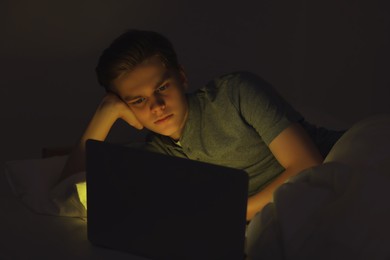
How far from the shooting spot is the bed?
125 cm

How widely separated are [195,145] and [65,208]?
15.6 inches

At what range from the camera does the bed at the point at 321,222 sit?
125 cm

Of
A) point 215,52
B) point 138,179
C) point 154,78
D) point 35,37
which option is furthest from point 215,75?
point 138,179

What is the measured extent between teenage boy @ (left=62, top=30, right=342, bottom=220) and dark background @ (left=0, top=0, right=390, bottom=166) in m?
0.49

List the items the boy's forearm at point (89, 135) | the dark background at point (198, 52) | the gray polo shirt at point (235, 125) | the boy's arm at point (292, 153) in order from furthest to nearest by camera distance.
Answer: the dark background at point (198, 52), the boy's forearm at point (89, 135), the gray polo shirt at point (235, 125), the boy's arm at point (292, 153)

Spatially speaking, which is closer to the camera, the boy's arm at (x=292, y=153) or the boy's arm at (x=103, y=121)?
the boy's arm at (x=292, y=153)

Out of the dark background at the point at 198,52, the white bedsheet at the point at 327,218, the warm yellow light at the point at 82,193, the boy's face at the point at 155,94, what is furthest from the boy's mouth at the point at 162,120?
the dark background at the point at 198,52

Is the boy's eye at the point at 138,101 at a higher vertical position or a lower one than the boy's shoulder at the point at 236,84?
lower

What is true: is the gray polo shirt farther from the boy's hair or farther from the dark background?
the dark background

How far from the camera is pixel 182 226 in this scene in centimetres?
133

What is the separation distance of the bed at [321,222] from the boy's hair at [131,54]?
0.42m

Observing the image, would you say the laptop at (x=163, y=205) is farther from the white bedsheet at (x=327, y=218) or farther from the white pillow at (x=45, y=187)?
the white pillow at (x=45, y=187)

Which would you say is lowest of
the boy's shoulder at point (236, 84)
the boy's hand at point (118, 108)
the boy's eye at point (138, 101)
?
the boy's hand at point (118, 108)

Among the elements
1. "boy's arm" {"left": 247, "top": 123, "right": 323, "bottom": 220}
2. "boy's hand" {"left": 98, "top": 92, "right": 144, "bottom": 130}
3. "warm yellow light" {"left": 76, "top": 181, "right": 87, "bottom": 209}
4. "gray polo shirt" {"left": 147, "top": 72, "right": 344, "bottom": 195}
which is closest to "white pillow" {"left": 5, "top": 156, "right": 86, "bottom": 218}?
"warm yellow light" {"left": 76, "top": 181, "right": 87, "bottom": 209}
